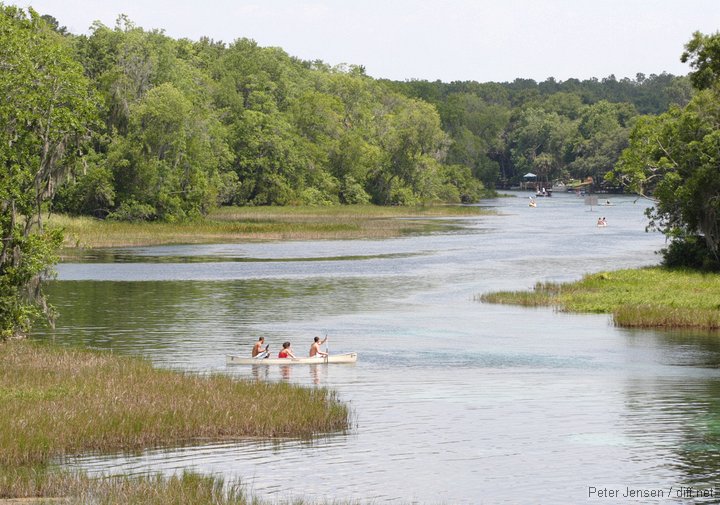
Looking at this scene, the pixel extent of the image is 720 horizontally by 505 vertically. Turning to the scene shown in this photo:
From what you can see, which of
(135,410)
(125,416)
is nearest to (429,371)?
(135,410)

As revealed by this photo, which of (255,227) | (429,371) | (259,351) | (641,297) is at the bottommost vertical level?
(429,371)

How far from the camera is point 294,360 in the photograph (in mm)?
42875

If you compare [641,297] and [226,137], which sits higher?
[226,137]

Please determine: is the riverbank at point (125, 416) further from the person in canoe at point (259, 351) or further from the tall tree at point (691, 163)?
the tall tree at point (691, 163)

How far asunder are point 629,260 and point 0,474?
233 feet

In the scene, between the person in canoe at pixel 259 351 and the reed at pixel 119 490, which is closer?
the reed at pixel 119 490

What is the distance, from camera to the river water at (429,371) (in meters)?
26.5

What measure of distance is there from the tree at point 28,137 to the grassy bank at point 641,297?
91.5 ft

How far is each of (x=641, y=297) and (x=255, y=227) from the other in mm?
68251

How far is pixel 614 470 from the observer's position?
90.9ft

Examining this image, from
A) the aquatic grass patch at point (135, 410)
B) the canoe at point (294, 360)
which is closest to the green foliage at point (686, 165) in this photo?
the canoe at point (294, 360)

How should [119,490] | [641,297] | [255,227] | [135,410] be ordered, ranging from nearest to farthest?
[119,490] → [135,410] → [641,297] → [255,227]

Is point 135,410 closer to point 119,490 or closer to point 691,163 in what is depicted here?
point 119,490

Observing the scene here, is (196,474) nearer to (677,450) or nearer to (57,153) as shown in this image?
(677,450)
